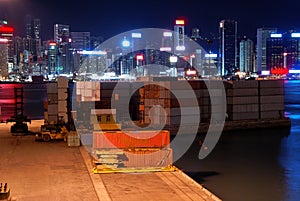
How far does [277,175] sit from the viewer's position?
2836 cm

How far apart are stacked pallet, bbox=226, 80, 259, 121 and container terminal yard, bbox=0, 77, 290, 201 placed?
10 centimetres

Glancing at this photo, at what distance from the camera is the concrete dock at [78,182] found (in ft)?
52.6

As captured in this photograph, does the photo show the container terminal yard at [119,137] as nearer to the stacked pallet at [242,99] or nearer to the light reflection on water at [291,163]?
the stacked pallet at [242,99]

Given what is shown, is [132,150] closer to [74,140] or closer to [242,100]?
[74,140]

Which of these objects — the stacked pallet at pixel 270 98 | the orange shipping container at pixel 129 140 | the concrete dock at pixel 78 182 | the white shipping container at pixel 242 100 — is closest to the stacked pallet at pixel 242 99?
the white shipping container at pixel 242 100

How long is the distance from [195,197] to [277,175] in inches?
548

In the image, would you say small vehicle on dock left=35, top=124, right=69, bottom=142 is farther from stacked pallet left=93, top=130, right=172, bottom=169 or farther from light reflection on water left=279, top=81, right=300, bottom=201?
light reflection on water left=279, top=81, right=300, bottom=201

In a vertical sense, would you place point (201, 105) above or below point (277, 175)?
above

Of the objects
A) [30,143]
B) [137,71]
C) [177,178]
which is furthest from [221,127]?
[137,71]

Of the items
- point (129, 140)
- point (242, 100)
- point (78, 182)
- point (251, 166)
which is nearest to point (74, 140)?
point (129, 140)

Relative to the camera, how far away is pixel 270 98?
4916 centimetres

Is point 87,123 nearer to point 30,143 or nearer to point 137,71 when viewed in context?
point 30,143

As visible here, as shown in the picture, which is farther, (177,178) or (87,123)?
(87,123)

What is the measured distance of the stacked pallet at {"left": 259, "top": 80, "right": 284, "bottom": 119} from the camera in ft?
159
